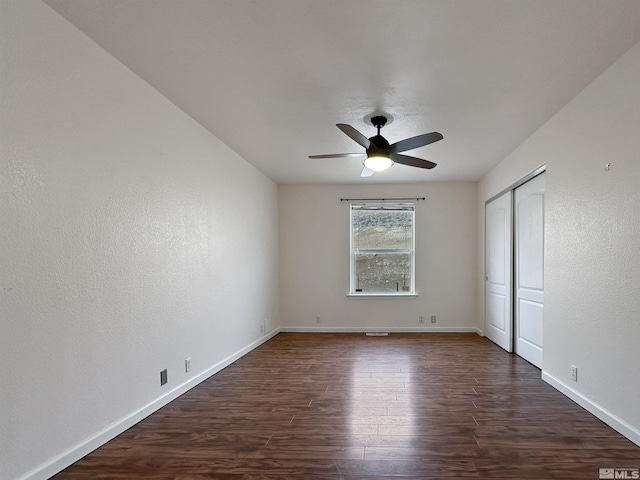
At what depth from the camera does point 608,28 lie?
6.93ft

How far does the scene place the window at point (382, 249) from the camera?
20.7 feet

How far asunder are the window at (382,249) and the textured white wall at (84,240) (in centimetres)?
327

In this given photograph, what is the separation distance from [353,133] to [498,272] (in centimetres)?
333

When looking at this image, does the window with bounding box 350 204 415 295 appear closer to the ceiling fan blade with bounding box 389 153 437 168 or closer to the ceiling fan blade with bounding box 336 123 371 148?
the ceiling fan blade with bounding box 389 153 437 168

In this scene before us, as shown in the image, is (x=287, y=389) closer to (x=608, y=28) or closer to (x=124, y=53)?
(x=124, y=53)

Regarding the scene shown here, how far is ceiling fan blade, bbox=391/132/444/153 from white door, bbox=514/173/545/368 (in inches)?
63.6

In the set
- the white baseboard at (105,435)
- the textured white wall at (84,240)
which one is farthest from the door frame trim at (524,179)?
the white baseboard at (105,435)

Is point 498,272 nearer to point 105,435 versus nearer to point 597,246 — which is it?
point 597,246

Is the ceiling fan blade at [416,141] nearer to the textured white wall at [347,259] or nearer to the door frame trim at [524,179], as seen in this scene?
the door frame trim at [524,179]

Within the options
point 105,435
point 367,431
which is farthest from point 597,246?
point 105,435

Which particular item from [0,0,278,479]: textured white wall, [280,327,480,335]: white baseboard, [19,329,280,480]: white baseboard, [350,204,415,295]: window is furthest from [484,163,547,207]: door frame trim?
[19,329,280,480]: white baseboard

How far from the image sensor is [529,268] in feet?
13.8

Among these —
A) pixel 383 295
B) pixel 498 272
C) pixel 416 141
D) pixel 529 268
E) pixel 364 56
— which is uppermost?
pixel 364 56

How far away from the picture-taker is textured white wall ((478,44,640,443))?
7.76 ft
